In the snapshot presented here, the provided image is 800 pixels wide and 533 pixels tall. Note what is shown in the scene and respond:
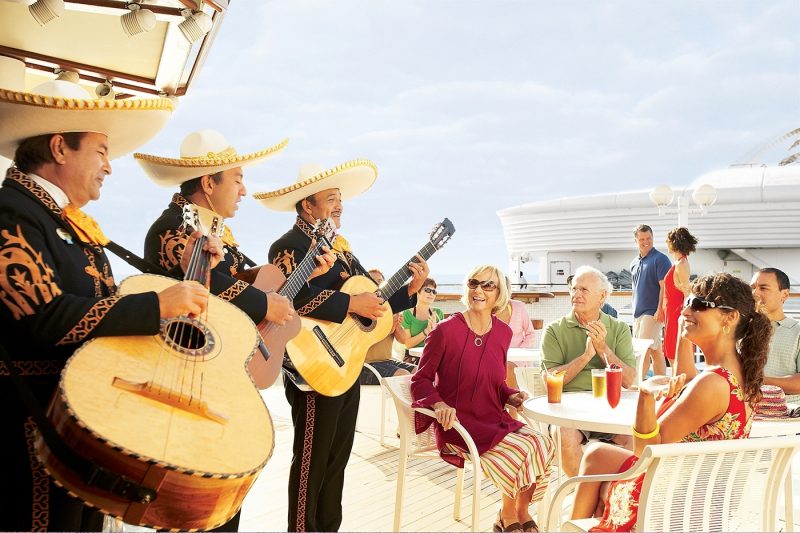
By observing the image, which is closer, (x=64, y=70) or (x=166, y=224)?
(x=166, y=224)

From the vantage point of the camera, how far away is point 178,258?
2438 millimetres

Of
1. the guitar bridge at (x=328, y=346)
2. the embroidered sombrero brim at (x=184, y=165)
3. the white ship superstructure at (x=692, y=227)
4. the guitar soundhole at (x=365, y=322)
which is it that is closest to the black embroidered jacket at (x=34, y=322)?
the embroidered sombrero brim at (x=184, y=165)

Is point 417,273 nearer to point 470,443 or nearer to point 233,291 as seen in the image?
point 470,443

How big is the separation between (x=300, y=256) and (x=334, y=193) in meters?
0.47

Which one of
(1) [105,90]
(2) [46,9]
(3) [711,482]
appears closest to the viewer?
(3) [711,482]

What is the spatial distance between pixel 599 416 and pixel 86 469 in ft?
7.79

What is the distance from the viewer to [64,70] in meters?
5.94

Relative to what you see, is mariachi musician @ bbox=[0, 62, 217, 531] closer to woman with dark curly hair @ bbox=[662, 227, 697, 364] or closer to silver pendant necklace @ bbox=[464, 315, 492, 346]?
silver pendant necklace @ bbox=[464, 315, 492, 346]

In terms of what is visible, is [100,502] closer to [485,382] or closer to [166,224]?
[166,224]

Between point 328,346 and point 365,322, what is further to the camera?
point 365,322

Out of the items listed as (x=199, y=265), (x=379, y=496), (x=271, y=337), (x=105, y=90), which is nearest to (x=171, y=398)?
(x=199, y=265)

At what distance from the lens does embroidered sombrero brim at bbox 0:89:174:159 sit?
179 cm

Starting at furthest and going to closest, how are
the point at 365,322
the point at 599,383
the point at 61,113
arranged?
the point at 365,322, the point at 599,383, the point at 61,113

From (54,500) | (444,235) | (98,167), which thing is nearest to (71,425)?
(54,500)
